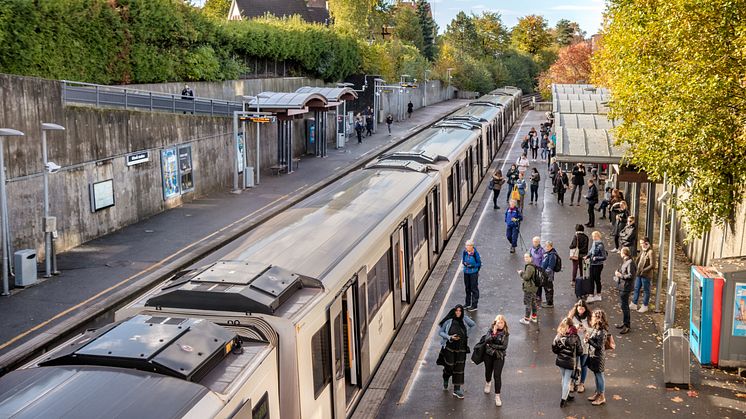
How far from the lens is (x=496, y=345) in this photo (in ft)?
39.1

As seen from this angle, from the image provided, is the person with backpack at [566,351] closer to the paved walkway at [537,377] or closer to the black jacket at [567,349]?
the black jacket at [567,349]

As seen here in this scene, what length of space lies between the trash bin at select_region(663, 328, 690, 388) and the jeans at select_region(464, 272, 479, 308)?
432cm

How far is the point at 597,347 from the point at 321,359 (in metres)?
4.70

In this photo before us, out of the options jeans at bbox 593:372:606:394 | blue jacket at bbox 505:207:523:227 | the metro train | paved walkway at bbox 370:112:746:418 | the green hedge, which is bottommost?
paved walkway at bbox 370:112:746:418

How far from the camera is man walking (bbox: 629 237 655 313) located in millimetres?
15781

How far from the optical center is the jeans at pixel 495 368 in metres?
11.8

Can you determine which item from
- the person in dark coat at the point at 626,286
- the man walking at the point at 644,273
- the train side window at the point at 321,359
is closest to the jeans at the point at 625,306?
the person in dark coat at the point at 626,286

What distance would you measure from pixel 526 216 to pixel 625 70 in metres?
8.65

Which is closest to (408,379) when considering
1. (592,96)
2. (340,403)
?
(340,403)

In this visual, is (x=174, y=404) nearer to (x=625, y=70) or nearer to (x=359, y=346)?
(x=359, y=346)

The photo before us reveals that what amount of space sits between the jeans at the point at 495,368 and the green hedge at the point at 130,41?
17.9 metres

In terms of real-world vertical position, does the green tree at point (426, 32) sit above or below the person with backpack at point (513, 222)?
above

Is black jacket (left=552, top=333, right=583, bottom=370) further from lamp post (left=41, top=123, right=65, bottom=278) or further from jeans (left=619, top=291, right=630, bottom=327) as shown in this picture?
lamp post (left=41, top=123, right=65, bottom=278)

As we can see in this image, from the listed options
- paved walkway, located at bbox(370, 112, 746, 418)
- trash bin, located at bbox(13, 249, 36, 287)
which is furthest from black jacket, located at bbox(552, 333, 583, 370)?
trash bin, located at bbox(13, 249, 36, 287)
